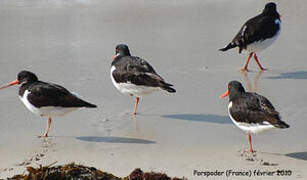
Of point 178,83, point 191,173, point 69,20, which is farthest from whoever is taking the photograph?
point 69,20

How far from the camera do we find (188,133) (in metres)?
6.06

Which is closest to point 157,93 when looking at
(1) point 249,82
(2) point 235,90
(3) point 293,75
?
(1) point 249,82

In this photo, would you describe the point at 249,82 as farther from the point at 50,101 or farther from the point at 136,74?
the point at 50,101

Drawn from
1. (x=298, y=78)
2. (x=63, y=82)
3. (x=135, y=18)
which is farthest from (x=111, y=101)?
(x=135, y=18)

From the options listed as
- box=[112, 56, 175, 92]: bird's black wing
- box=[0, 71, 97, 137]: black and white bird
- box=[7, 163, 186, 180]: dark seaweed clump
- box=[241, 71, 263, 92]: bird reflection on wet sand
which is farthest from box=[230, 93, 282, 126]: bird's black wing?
box=[241, 71, 263, 92]: bird reflection on wet sand

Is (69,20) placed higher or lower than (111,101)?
higher

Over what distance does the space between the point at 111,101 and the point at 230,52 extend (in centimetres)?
323

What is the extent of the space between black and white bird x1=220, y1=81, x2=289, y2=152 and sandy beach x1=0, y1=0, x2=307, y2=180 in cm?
31

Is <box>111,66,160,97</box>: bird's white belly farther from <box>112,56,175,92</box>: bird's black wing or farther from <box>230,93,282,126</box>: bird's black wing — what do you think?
<box>230,93,282,126</box>: bird's black wing

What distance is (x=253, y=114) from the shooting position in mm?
5340

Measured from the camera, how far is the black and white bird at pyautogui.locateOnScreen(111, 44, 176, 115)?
6441mm

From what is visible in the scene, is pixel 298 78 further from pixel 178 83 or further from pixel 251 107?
pixel 251 107

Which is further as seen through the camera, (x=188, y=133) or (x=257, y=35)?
(x=257, y=35)

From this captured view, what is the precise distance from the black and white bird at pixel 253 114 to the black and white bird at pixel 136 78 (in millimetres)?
1007
